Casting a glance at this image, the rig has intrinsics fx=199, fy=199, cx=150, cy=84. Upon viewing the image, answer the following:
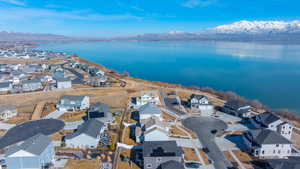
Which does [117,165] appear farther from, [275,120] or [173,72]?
[173,72]

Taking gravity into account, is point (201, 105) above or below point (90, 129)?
above

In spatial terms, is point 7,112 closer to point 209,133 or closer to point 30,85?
point 30,85

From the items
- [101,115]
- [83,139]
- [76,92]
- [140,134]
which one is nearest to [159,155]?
[140,134]

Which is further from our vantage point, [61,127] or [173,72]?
[173,72]

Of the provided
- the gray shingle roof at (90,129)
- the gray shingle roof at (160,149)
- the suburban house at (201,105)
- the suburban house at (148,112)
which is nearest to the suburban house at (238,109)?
the suburban house at (201,105)

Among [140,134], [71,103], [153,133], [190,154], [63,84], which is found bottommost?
[190,154]

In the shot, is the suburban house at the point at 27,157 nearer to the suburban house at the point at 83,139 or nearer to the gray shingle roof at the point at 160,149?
the suburban house at the point at 83,139

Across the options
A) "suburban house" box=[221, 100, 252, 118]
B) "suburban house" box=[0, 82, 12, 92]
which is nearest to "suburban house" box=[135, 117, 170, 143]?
"suburban house" box=[221, 100, 252, 118]

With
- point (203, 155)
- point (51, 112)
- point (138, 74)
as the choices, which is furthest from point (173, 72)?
point (203, 155)
